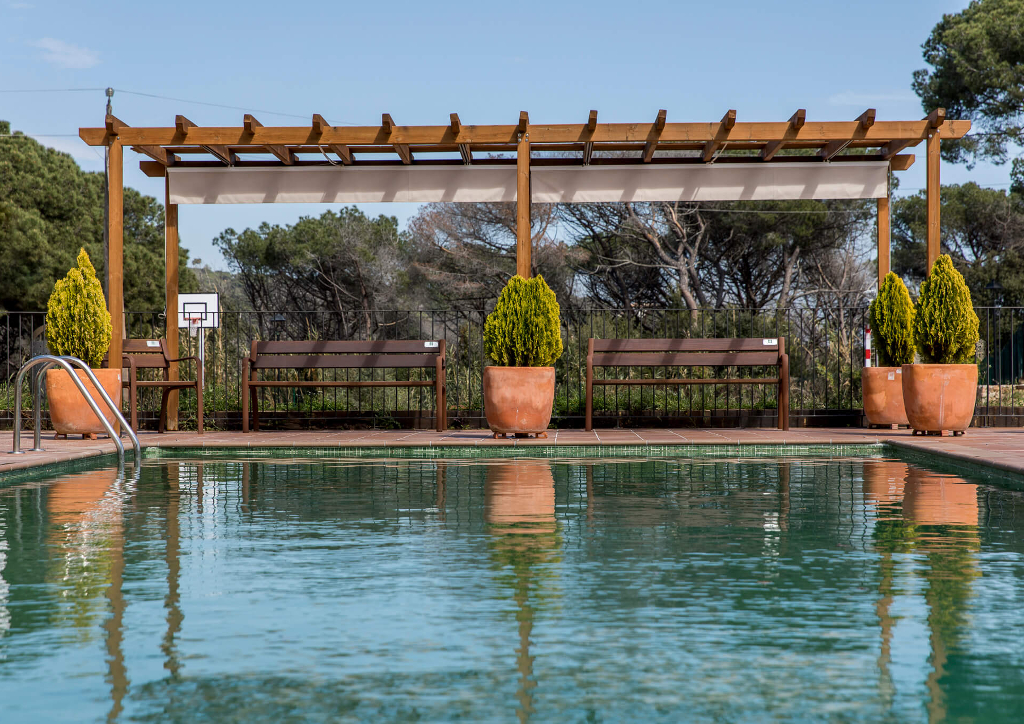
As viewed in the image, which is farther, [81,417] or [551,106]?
[551,106]

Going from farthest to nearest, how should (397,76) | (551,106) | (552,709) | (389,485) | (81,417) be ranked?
(397,76) → (551,106) → (81,417) → (389,485) → (552,709)

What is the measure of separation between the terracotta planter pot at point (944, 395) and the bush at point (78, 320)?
6912mm

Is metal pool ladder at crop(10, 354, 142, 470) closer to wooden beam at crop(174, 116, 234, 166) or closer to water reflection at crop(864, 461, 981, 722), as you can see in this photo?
wooden beam at crop(174, 116, 234, 166)

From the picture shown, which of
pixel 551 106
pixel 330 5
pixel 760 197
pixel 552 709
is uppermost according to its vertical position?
pixel 330 5

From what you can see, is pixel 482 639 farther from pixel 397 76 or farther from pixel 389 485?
pixel 397 76

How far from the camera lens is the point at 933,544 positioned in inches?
147

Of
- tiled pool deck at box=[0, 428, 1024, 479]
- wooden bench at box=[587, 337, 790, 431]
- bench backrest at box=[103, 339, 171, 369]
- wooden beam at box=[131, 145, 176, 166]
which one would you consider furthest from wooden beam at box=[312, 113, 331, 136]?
wooden bench at box=[587, 337, 790, 431]

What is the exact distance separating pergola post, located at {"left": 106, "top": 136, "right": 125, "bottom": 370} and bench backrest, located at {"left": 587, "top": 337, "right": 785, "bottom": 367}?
14.3 feet

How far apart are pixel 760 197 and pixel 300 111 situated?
16083mm

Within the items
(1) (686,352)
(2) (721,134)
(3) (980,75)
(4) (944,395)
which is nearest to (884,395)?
(4) (944,395)

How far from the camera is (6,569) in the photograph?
10.9 feet

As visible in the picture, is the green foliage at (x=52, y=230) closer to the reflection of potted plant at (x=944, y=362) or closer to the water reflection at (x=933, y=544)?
the reflection of potted plant at (x=944, y=362)

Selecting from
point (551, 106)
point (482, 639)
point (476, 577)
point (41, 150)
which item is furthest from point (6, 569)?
point (41, 150)

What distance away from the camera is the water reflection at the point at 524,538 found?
2299 millimetres
